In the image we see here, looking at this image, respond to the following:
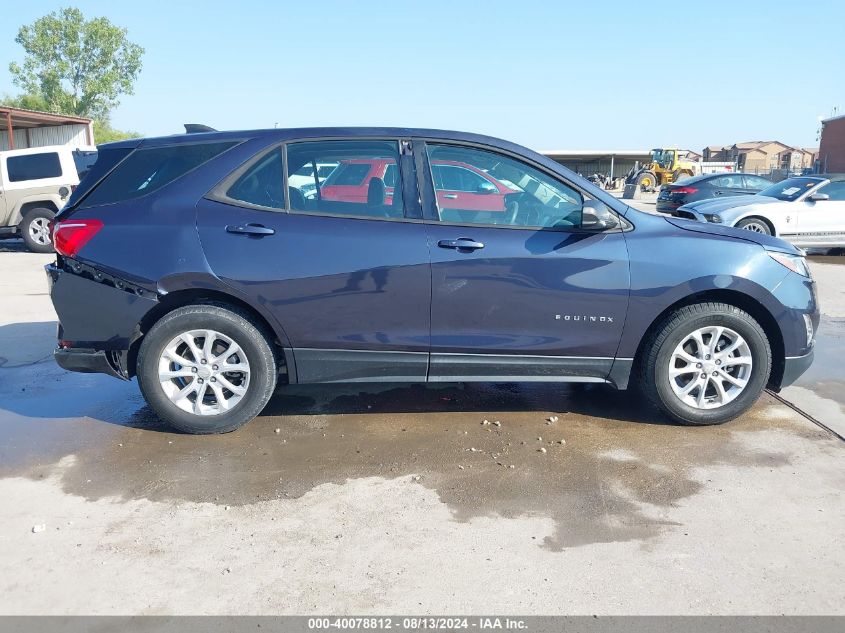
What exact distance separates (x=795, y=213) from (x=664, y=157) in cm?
3466

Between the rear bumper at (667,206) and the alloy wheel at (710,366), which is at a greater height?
the rear bumper at (667,206)

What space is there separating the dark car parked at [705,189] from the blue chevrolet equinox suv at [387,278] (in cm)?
1528

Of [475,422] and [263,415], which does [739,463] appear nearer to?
[475,422]

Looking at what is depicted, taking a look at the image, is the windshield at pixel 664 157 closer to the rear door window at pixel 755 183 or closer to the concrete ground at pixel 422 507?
the rear door window at pixel 755 183

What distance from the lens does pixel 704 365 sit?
435cm

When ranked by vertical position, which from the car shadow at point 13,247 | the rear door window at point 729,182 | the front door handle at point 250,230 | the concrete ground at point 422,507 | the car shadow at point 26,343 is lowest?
the car shadow at point 13,247

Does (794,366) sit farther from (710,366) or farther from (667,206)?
(667,206)

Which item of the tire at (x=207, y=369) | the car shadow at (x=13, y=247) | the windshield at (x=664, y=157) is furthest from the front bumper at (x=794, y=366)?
the windshield at (x=664, y=157)

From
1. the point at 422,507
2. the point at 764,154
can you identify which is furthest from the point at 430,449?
the point at 764,154

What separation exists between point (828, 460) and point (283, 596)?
3.11 meters

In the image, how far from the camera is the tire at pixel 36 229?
43.8 ft

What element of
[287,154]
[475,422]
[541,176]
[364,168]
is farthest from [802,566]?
[287,154]

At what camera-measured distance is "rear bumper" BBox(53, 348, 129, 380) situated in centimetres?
426

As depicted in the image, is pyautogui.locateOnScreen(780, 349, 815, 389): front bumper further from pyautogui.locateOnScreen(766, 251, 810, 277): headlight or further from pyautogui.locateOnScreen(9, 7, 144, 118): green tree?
pyautogui.locateOnScreen(9, 7, 144, 118): green tree
